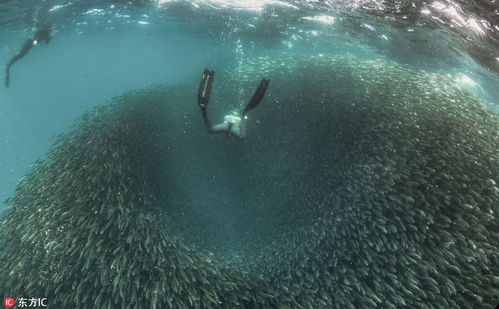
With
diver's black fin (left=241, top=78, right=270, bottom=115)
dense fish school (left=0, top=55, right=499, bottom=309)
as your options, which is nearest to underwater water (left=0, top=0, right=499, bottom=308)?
dense fish school (left=0, top=55, right=499, bottom=309)

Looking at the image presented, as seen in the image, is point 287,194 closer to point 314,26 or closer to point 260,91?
point 260,91

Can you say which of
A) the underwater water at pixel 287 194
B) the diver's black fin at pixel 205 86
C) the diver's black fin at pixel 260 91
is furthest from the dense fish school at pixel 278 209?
the diver's black fin at pixel 205 86

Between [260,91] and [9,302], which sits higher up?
[260,91]

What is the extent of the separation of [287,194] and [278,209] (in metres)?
0.76

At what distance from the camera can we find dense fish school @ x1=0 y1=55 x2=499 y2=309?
7359 millimetres

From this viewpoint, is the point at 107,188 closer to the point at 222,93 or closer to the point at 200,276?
the point at 200,276

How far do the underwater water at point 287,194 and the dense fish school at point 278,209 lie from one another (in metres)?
0.06

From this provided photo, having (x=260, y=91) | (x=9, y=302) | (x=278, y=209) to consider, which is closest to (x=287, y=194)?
(x=278, y=209)

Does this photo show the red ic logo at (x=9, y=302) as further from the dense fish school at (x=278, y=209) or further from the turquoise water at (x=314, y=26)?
the turquoise water at (x=314, y=26)

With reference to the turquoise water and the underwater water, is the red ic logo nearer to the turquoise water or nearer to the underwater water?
the underwater water

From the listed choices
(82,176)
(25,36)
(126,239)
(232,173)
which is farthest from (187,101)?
(25,36)

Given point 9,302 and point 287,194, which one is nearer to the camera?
point 9,302

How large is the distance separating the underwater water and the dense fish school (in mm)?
56

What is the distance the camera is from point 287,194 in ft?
38.7
